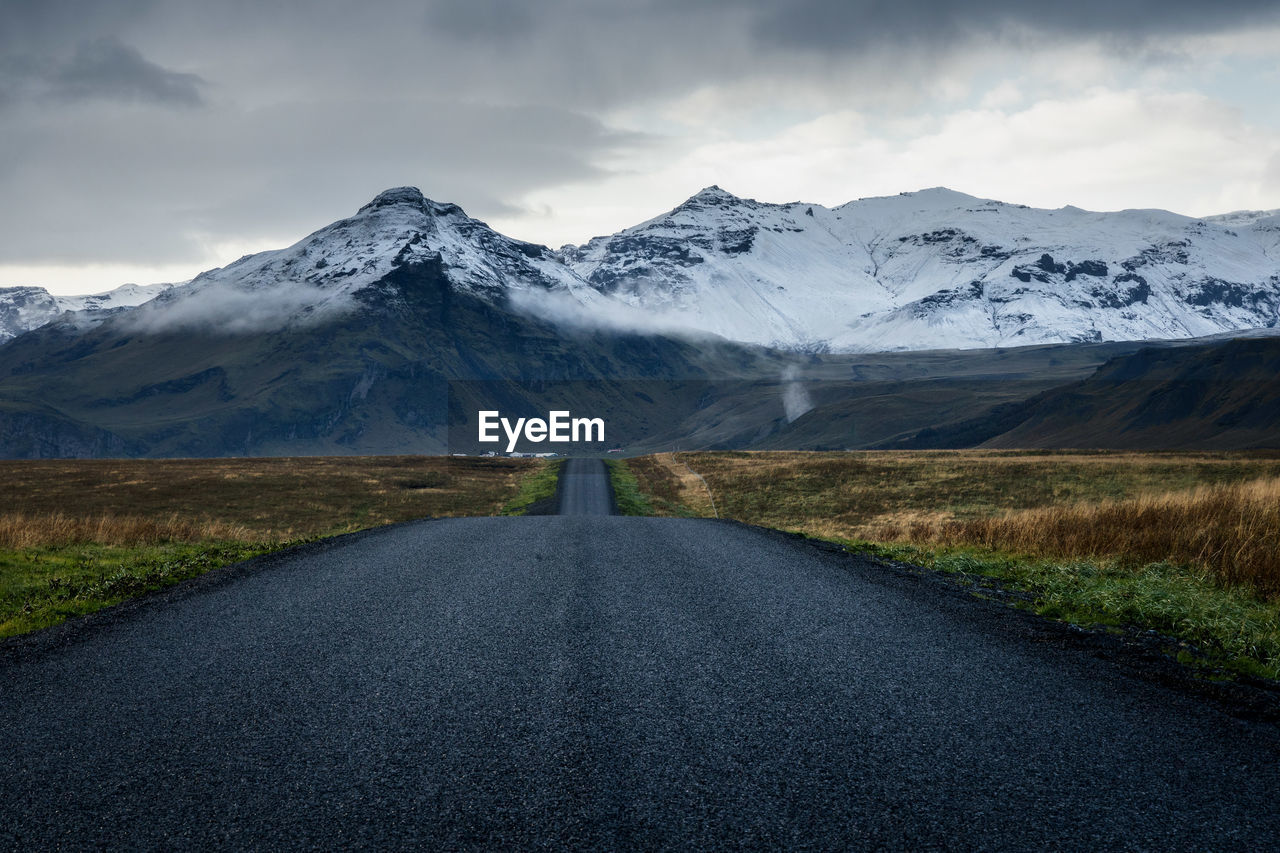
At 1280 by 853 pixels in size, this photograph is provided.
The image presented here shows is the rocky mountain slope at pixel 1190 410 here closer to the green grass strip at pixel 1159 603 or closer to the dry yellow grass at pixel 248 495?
the dry yellow grass at pixel 248 495

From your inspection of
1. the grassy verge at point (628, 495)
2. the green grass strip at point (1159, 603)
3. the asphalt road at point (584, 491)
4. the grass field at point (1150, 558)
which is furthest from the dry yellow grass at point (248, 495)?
the green grass strip at point (1159, 603)

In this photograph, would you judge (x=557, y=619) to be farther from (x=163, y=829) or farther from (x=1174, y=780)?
(x=1174, y=780)

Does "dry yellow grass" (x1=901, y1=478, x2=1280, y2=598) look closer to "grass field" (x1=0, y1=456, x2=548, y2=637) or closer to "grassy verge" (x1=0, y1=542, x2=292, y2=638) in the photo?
"grassy verge" (x1=0, y1=542, x2=292, y2=638)

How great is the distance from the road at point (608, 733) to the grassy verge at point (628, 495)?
108 feet

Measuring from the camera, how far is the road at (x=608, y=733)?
5074mm

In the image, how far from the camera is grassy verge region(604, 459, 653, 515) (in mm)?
44656

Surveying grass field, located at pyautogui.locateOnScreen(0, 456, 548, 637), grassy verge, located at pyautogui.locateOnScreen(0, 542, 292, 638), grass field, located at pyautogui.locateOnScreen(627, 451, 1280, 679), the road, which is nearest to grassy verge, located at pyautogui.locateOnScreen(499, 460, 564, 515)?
grass field, located at pyautogui.locateOnScreen(0, 456, 548, 637)

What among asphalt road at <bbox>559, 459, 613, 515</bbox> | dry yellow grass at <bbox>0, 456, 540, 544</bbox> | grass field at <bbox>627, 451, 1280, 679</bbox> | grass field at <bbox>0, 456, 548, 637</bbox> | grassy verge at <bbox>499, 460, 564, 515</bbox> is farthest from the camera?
grassy verge at <bbox>499, 460, 564, 515</bbox>

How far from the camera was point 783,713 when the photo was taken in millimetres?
6840

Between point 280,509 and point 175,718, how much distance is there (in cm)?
4141

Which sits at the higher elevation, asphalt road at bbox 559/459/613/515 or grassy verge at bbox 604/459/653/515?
asphalt road at bbox 559/459/613/515

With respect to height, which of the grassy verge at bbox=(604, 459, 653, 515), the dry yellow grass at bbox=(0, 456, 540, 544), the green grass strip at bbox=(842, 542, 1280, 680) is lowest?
the grassy verge at bbox=(604, 459, 653, 515)

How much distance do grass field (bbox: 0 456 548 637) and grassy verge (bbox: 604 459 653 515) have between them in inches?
252

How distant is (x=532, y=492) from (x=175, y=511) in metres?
21.5
